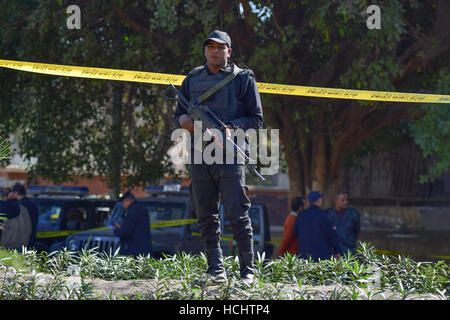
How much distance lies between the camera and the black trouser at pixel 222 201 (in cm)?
512

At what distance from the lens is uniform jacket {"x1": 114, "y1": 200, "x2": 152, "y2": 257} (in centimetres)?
902

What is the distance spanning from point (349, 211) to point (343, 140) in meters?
3.92

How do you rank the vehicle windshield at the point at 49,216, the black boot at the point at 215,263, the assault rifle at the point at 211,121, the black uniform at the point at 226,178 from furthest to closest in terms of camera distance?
the vehicle windshield at the point at 49,216 → the black boot at the point at 215,263 → the black uniform at the point at 226,178 → the assault rifle at the point at 211,121

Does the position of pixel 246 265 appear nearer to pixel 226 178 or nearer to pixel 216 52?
pixel 226 178

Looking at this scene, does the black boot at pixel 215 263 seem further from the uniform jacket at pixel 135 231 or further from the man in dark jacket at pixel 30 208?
the man in dark jacket at pixel 30 208

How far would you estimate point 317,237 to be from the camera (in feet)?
27.8

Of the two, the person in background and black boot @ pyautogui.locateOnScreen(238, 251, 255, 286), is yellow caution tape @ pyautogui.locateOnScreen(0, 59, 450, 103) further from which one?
black boot @ pyautogui.locateOnScreen(238, 251, 255, 286)

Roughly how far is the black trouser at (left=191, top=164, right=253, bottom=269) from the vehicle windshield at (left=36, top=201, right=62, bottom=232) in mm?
7119

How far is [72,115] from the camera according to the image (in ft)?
46.6

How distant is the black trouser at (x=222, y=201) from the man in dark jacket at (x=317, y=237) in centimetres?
334

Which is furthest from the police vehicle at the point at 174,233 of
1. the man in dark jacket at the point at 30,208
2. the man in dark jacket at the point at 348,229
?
the man in dark jacket at the point at 348,229

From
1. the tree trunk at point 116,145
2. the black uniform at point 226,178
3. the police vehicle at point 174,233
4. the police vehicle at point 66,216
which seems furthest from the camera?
the tree trunk at point 116,145

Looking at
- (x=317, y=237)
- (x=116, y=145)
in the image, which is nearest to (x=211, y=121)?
(x=317, y=237)

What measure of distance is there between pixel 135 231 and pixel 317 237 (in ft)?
A: 8.26
